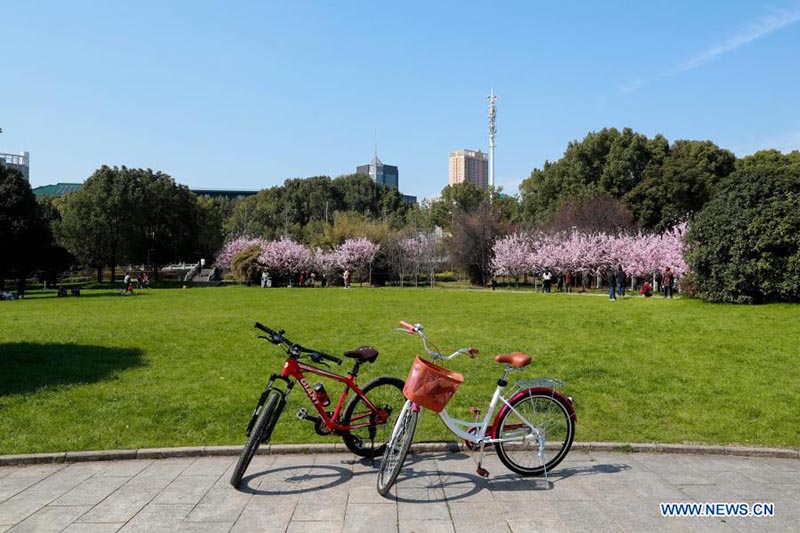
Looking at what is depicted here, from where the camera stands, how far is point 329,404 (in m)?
5.17

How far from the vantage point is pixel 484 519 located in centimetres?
414

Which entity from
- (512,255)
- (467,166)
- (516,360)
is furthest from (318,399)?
(467,166)

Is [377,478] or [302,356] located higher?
[302,356]

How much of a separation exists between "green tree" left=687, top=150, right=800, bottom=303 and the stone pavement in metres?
17.4

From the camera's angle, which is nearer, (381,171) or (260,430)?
(260,430)

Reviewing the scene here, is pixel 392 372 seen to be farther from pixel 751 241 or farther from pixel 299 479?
pixel 751 241

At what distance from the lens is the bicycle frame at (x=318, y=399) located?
4.89 metres

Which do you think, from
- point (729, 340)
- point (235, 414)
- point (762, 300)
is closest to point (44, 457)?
point (235, 414)

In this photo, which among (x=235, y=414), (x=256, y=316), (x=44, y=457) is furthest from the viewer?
(x=256, y=316)

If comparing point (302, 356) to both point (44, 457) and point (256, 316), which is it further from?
point (256, 316)

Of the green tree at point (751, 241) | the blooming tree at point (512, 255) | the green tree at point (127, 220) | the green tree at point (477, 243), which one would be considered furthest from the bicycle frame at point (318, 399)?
the green tree at point (127, 220)

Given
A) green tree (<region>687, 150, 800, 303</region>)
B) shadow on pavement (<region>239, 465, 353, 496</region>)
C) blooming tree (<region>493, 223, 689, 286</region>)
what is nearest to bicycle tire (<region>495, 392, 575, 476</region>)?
shadow on pavement (<region>239, 465, 353, 496</region>)

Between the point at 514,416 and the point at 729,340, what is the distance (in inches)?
376

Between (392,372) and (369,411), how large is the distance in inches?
162
